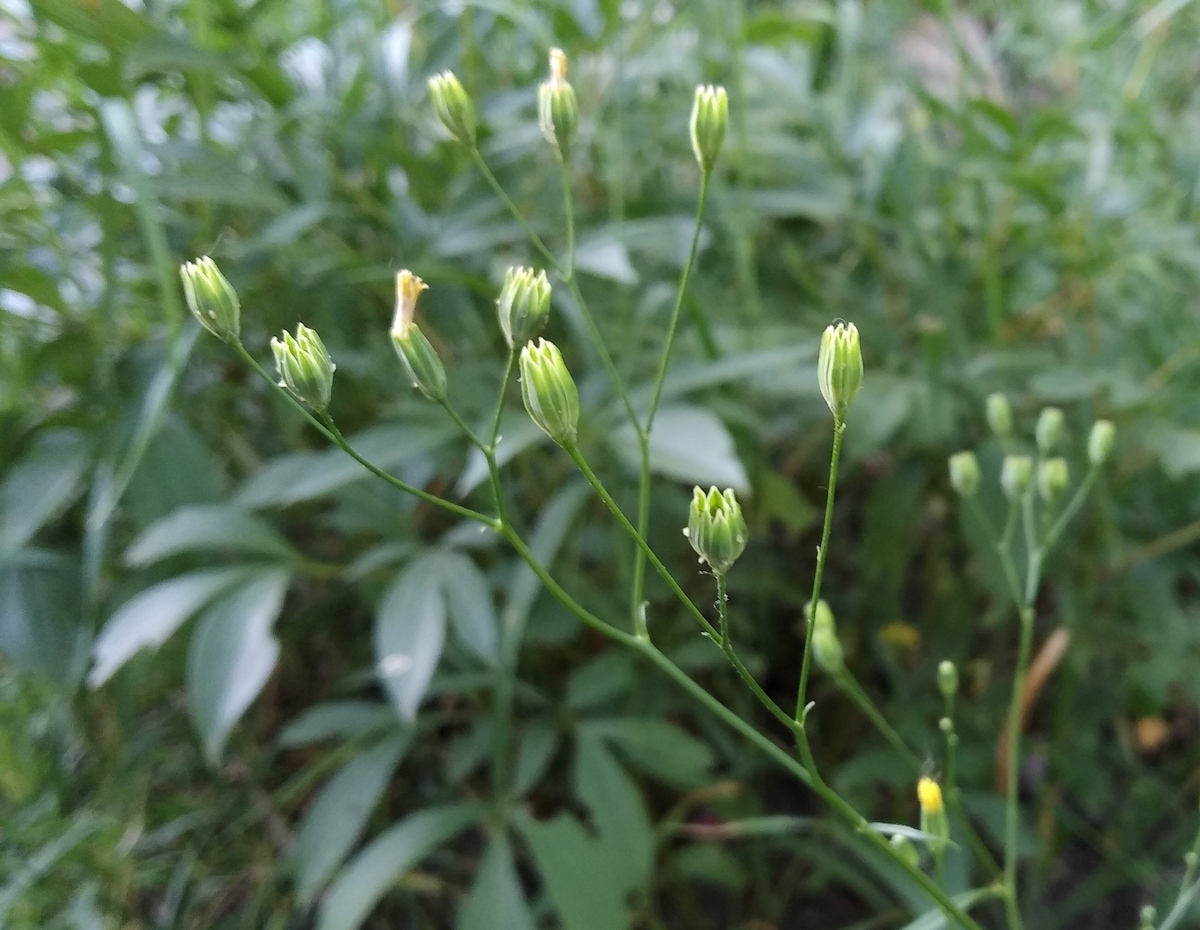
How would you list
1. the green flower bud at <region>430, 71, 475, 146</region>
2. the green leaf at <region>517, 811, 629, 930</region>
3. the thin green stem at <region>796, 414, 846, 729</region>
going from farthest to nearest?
the green leaf at <region>517, 811, 629, 930</region> → the green flower bud at <region>430, 71, 475, 146</region> → the thin green stem at <region>796, 414, 846, 729</region>

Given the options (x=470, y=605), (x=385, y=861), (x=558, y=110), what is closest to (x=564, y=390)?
(x=558, y=110)

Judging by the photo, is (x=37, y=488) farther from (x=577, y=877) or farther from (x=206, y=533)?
(x=577, y=877)

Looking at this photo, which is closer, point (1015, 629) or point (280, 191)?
point (280, 191)

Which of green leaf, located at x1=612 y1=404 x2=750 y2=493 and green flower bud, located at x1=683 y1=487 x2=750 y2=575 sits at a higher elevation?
green flower bud, located at x1=683 y1=487 x2=750 y2=575

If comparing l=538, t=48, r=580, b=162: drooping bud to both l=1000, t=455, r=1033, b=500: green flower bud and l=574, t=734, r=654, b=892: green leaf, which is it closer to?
l=1000, t=455, r=1033, b=500: green flower bud

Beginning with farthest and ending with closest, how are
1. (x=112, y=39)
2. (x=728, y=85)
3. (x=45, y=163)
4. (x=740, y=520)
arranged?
(x=728, y=85) → (x=45, y=163) → (x=112, y=39) → (x=740, y=520)

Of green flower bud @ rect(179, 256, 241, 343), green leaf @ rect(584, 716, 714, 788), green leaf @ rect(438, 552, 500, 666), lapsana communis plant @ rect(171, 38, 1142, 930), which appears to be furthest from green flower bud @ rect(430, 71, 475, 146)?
green leaf @ rect(584, 716, 714, 788)

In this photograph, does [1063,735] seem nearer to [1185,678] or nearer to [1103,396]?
[1185,678]

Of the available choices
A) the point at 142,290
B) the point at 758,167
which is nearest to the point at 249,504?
the point at 142,290

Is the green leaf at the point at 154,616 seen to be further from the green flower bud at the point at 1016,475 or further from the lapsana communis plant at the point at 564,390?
the green flower bud at the point at 1016,475
